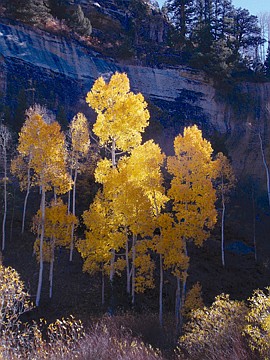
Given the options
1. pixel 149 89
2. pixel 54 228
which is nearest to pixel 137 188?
pixel 54 228

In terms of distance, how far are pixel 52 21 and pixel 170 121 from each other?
53.6 ft

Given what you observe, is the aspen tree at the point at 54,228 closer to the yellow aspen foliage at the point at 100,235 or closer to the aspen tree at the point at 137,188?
the yellow aspen foliage at the point at 100,235

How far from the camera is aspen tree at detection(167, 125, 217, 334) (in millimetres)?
15188

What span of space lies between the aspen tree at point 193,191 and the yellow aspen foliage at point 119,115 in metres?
1.83

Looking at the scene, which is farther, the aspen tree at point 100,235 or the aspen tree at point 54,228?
the aspen tree at point 54,228

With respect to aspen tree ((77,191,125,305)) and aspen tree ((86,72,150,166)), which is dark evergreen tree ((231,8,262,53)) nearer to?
aspen tree ((86,72,150,166))

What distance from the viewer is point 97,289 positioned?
19.7 metres

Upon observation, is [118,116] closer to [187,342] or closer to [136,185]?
[136,185]

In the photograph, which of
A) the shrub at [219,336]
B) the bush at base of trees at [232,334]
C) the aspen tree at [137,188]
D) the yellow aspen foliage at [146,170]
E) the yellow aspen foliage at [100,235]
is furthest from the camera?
the yellow aspen foliage at [146,170]

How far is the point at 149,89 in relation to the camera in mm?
43750

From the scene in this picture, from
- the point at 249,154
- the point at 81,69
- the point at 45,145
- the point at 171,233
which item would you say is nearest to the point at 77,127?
the point at 45,145

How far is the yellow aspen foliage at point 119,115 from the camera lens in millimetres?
15406

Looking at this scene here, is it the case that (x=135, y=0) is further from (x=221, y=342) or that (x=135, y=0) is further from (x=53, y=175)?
(x=221, y=342)

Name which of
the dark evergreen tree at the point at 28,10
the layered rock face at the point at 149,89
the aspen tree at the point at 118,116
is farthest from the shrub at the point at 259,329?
the dark evergreen tree at the point at 28,10
